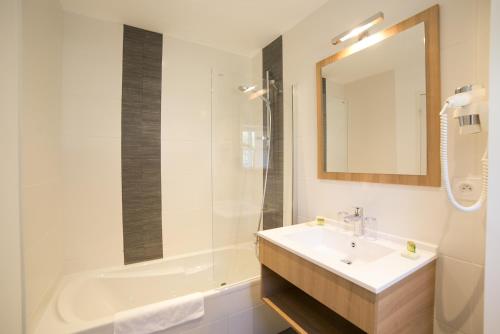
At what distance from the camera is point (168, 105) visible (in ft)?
6.39

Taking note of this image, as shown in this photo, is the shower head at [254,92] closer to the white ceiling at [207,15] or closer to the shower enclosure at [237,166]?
the shower enclosure at [237,166]

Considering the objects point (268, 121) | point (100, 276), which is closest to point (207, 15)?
point (268, 121)

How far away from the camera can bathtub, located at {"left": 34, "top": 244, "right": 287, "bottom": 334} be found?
4.06 ft

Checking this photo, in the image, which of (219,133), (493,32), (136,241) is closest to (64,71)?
(219,133)

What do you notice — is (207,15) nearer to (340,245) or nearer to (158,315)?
(340,245)

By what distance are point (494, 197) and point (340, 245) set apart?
743mm

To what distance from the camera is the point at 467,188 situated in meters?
0.90

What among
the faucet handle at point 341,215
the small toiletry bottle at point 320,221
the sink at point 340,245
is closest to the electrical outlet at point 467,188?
the sink at point 340,245

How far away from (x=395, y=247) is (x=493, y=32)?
900mm

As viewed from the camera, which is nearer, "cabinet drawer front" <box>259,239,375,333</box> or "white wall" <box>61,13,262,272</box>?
"cabinet drawer front" <box>259,239,375,333</box>

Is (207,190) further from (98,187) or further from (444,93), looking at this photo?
(444,93)

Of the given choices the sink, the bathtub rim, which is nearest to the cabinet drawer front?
the sink

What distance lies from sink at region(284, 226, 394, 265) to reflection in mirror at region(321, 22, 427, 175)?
1.30 feet

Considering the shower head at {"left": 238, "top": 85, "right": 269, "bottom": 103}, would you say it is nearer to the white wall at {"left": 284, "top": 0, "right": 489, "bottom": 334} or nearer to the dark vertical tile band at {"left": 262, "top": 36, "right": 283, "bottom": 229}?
the dark vertical tile band at {"left": 262, "top": 36, "right": 283, "bottom": 229}
